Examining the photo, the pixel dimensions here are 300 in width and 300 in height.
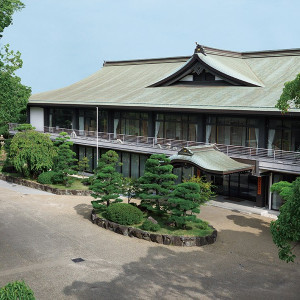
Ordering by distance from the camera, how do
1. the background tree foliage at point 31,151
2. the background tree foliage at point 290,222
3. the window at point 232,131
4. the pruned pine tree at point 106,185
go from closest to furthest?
the background tree foliage at point 290,222
the pruned pine tree at point 106,185
the window at point 232,131
the background tree foliage at point 31,151

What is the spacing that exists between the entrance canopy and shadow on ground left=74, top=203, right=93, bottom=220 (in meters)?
6.61

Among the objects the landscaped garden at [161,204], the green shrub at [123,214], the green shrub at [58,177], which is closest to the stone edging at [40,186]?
the green shrub at [58,177]

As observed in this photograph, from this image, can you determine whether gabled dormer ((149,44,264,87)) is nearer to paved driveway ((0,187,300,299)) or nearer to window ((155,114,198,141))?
window ((155,114,198,141))

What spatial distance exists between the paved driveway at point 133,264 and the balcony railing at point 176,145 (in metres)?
5.07

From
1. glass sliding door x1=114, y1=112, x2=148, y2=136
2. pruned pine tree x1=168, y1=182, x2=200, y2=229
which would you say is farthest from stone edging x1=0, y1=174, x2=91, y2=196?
pruned pine tree x1=168, y1=182, x2=200, y2=229

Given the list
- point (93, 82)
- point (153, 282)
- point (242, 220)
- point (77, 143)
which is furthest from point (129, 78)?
point (153, 282)

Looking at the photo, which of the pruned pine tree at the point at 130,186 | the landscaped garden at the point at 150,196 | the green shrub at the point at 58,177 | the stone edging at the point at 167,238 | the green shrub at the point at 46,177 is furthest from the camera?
the green shrub at the point at 46,177

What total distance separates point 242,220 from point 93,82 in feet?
99.8

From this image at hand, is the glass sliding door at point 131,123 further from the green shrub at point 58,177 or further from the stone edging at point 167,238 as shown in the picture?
the stone edging at point 167,238

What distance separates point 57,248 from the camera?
66.2 feet

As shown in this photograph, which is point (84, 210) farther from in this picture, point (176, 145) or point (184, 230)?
point (176, 145)

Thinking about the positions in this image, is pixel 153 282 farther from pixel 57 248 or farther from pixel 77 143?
pixel 77 143

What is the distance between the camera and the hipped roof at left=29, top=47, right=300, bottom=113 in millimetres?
31344

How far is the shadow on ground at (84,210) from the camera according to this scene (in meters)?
26.5
